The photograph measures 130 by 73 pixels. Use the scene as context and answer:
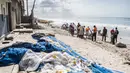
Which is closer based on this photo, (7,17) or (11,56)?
(11,56)

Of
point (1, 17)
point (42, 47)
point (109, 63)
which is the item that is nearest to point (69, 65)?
point (42, 47)

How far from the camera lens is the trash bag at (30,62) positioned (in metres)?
7.99

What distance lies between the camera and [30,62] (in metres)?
8.17

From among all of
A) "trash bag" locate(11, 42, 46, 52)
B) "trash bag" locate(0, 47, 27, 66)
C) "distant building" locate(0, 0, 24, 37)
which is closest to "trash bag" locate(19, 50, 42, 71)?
"trash bag" locate(0, 47, 27, 66)

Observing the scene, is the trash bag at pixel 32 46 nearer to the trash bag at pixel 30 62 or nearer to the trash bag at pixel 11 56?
the trash bag at pixel 11 56

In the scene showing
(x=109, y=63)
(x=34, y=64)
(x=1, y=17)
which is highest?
(x=1, y=17)

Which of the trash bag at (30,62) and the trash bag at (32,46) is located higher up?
the trash bag at (32,46)

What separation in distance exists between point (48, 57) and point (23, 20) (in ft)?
84.3

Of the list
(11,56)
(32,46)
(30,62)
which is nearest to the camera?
(30,62)

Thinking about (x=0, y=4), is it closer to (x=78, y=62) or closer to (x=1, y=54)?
(x=1, y=54)

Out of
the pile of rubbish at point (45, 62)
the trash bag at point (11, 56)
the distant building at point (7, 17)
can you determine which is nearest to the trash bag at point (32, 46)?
the pile of rubbish at point (45, 62)

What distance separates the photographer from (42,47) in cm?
1026

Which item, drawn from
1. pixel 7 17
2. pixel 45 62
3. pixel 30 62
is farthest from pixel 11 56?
pixel 7 17

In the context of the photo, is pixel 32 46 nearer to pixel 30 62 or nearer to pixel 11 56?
pixel 11 56
